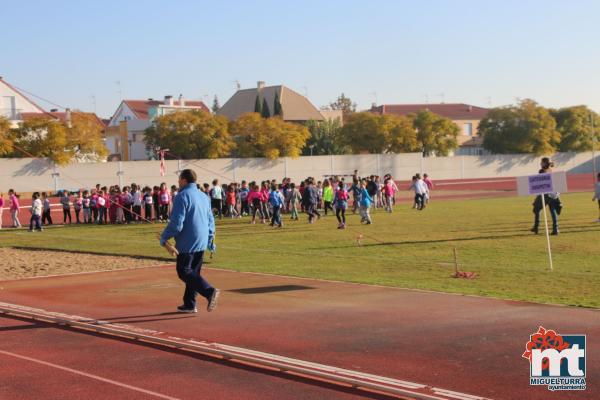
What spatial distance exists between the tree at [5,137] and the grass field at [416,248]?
69.8 feet

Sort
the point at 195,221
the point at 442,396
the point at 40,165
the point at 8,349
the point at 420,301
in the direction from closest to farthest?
the point at 442,396 < the point at 8,349 < the point at 195,221 < the point at 420,301 < the point at 40,165

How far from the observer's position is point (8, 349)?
904 cm

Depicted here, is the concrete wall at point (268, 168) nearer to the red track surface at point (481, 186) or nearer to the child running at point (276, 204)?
the red track surface at point (481, 186)

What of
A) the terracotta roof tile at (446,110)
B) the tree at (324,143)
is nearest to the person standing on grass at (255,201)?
the tree at (324,143)

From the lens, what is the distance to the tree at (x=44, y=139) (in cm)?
5422

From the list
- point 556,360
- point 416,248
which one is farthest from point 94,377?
point 416,248

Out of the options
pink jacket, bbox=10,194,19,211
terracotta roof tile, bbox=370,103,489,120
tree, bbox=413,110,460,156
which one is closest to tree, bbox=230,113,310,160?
tree, bbox=413,110,460,156

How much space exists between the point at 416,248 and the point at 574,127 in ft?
220

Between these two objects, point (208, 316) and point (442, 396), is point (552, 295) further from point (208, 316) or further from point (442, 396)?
point (442, 396)

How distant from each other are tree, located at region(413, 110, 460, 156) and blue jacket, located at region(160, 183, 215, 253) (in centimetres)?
6940

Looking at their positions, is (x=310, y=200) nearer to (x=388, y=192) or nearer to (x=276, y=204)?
(x=276, y=204)

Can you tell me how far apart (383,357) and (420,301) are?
3.62m

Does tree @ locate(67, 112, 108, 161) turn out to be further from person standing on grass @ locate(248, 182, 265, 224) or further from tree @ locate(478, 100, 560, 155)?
tree @ locate(478, 100, 560, 155)

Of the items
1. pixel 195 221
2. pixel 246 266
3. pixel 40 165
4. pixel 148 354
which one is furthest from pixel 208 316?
pixel 40 165
